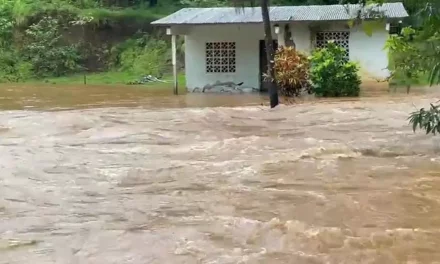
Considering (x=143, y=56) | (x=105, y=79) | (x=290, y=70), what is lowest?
(x=105, y=79)

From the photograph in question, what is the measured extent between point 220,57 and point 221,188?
14703 mm

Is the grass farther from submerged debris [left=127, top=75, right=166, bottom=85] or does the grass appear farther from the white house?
the white house

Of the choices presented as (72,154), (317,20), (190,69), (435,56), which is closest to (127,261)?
(435,56)

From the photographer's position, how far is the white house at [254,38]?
66.8 ft

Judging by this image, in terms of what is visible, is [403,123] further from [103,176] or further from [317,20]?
[317,20]

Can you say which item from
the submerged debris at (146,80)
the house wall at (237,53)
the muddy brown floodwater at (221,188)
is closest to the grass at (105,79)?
the submerged debris at (146,80)

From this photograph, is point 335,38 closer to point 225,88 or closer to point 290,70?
point 290,70

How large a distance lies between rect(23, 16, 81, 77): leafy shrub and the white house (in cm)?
923

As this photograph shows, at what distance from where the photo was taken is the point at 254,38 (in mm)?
21938

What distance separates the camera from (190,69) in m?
22.3

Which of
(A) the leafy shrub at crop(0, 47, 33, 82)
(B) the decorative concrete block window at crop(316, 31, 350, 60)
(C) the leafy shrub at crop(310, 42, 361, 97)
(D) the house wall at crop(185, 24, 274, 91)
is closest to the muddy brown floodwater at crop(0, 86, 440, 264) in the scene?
(C) the leafy shrub at crop(310, 42, 361, 97)

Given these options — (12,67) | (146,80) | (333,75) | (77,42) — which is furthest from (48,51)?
(333,75)

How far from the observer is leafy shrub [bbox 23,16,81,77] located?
1202 inches

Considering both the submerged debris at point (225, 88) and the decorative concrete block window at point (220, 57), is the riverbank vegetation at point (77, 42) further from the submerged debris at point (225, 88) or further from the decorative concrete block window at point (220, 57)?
the submerged debris at point (225, 88)
